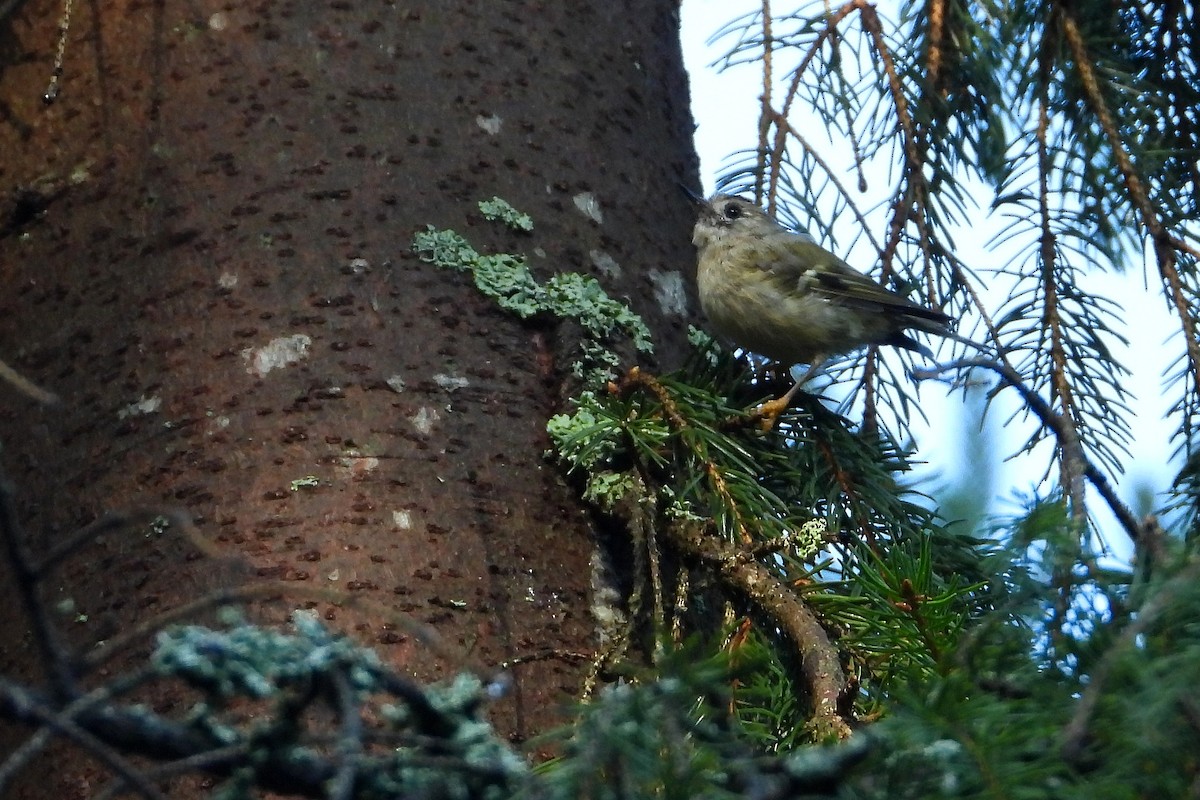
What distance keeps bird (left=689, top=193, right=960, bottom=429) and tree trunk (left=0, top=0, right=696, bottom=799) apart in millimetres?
1085

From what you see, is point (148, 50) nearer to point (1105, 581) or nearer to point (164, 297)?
point (164, 297)

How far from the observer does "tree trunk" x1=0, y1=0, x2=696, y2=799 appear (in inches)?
79.4

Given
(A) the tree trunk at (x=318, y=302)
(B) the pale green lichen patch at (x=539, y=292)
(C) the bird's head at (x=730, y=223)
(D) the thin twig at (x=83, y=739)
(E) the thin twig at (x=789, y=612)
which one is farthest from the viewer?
(C) the bird's head at (x=730, y=223)

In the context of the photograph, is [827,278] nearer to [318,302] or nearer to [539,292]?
[539,292]

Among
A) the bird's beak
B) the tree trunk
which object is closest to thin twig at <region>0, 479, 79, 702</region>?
the tree trunk

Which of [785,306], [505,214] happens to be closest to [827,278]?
[785,306]

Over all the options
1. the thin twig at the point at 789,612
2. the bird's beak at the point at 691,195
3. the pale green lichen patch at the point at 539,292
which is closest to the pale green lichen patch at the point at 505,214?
the pale green lichen patch at the point at 539,292

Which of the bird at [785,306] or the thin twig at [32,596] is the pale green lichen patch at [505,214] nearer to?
the bird at [785,306]

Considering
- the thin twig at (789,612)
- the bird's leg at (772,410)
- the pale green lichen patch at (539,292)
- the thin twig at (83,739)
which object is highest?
the pale green lichen patch at (539,292)

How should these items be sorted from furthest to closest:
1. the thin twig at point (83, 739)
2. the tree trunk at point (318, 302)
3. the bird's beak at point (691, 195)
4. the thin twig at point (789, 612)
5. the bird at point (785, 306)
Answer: the bird at point (785, 306) < the bird's beak at point (691, 195) < the tree trunk at point (318, 302) < the thin twig at point (789, 612) < the thin twig at point (83, 739)

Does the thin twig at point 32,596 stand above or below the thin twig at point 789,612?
below

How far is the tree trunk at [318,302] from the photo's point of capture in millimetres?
2016

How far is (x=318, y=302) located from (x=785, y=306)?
197 cm

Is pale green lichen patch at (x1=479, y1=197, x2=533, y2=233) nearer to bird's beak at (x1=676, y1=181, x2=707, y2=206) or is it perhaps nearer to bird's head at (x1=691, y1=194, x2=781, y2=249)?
bird's beak at (x1=676, y1=181, x2=707, y2=206)
